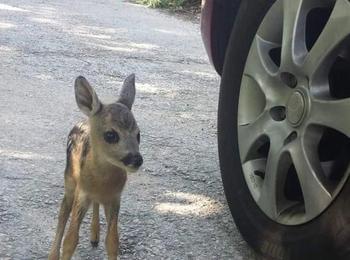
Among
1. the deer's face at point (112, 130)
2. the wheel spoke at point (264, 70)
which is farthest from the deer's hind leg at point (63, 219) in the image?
the wheel spoke at point (264, 70)

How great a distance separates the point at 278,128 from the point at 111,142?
819 millimetres

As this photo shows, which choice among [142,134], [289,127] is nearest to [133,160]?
[289,127]

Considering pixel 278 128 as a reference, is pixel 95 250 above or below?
below

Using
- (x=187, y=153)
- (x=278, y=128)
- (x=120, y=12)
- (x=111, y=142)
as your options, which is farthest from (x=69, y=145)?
(x=120, y=12)

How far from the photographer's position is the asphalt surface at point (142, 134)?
12.1 feet

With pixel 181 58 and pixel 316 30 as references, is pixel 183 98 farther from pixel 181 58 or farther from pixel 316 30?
pixel 316 30

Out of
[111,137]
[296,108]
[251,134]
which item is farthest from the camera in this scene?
[251,134]

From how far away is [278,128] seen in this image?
3.29m

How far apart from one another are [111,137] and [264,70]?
2.98ft

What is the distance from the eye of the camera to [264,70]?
3.46 m

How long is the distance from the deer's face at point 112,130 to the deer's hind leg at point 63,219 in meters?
0.35

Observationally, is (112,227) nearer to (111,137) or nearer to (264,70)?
(111,137)

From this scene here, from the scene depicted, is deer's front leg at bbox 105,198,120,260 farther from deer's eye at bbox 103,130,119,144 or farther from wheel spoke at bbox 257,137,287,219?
wheel spoke at bbox 257,137,287,219

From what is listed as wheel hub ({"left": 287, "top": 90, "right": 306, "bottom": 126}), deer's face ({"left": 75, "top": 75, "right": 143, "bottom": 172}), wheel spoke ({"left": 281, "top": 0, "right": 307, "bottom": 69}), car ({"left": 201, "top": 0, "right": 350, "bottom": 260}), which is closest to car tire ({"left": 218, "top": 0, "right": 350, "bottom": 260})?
car ({"left": 201, "top": 0, "right": 350, "bottom": 260})
